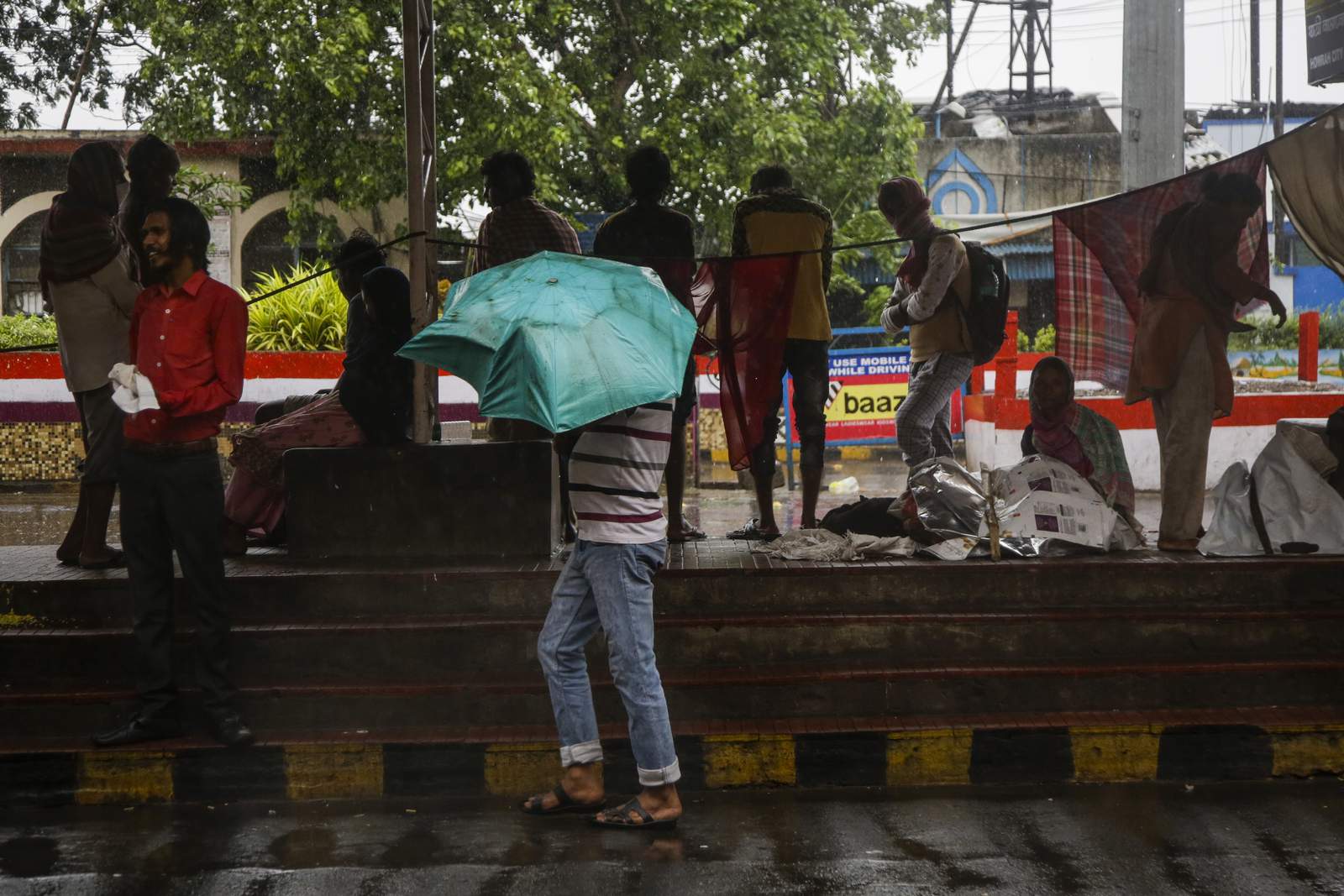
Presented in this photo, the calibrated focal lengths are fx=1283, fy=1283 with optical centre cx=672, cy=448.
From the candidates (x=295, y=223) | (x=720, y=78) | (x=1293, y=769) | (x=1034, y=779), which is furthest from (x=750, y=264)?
(x=295, y=223)

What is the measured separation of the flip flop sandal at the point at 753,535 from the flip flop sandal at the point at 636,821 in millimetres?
2319

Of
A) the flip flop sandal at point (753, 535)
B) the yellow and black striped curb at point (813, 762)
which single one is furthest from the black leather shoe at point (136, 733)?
the flip flop sandal at point (753, 535)

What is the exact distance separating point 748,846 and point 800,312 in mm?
3019

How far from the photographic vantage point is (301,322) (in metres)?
13.7

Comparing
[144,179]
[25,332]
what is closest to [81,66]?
[25,332]

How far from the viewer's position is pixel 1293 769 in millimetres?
4891

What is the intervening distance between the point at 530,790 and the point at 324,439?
2269mm

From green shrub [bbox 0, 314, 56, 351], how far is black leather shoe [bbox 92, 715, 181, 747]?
34.3ft

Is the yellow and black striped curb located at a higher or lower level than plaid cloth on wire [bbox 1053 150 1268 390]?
lower

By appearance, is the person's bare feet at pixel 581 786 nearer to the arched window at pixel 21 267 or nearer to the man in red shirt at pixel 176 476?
the man in red shirt at pixel 176 476

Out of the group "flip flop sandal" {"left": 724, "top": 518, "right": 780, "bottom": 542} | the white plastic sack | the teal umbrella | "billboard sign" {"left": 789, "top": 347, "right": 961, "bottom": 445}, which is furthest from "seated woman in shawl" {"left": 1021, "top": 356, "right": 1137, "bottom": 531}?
"billboard sign" {"left": 789, "top": 347, "right": 961, "bottom": 445}

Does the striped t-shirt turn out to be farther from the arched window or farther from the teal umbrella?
the arched window

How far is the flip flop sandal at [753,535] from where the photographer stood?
21.4 ft

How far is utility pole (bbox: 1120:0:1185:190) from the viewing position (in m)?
7.20
